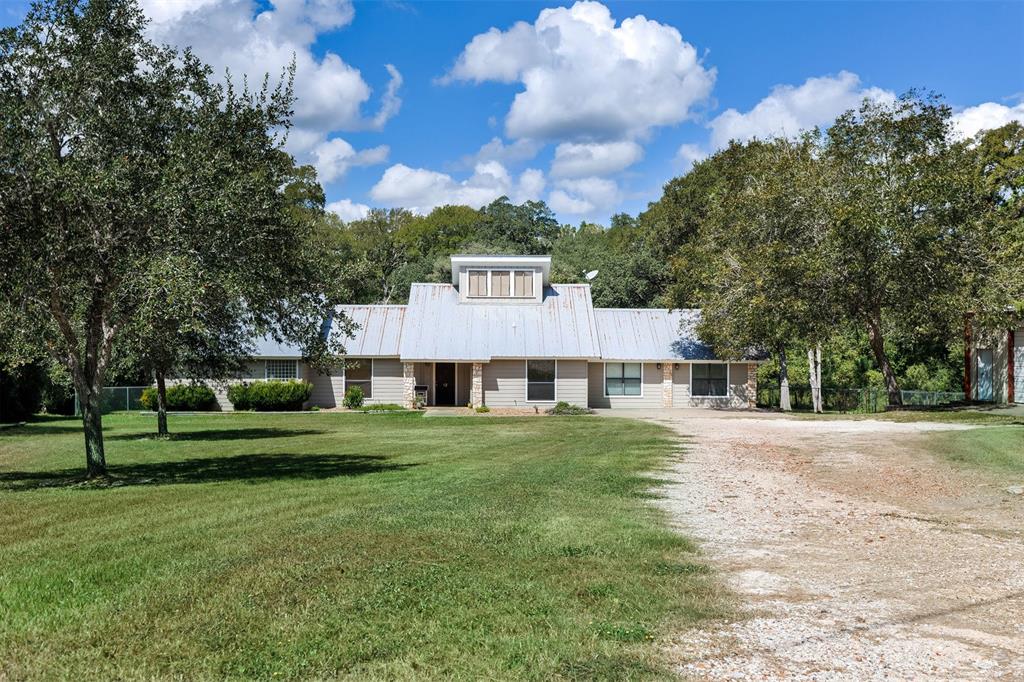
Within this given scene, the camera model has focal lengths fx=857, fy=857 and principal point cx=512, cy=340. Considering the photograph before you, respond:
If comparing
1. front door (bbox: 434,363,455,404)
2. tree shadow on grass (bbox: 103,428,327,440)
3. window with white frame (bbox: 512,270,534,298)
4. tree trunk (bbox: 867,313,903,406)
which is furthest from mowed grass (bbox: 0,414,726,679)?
window with white frame (bbox: 512,270,534,298)

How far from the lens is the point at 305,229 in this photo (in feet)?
49.4

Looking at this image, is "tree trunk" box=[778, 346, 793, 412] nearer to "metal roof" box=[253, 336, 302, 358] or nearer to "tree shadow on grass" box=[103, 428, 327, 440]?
"tree shadow on grass" box=[103, 428, 327, 440]

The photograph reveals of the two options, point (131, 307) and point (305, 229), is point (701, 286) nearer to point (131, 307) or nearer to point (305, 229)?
point (305, 229)

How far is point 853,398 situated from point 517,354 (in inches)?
529

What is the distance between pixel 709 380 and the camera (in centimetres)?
3622

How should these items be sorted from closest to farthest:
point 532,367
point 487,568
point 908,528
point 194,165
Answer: point 487,568 < point 908,528 < point 194,165 < point 532,367

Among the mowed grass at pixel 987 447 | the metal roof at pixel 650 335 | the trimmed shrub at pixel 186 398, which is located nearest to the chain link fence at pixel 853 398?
the metal roof at pixel 650 335

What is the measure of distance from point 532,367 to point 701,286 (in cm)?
852

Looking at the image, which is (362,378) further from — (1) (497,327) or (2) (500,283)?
(2) (500,283)

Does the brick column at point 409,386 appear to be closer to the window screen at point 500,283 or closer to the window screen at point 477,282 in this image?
the window screen at point 477,282

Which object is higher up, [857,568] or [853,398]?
[853,398]

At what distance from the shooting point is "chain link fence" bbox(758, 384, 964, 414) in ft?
105

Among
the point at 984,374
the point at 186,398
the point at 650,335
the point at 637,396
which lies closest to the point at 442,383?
the point at 637,396

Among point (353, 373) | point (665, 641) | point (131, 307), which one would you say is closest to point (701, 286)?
point (353, 373)
